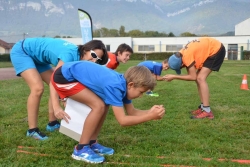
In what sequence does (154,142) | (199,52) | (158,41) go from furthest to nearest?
(158,41)
(199,52)
(154,142)

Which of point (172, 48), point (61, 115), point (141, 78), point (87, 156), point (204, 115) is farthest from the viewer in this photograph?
point (172, 48)

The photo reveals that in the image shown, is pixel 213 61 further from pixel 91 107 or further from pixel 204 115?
pixel 91 107

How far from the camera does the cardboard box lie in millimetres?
3404

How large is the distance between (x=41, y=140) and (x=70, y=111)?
0.84m

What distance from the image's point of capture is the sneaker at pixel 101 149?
355cm

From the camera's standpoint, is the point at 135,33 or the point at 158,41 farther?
the point at 135,33

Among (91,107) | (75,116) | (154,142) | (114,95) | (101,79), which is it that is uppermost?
(101,79)

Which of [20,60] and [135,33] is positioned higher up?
[135,33]

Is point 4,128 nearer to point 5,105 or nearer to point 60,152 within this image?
point 60,152

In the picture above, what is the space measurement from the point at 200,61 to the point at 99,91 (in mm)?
2855

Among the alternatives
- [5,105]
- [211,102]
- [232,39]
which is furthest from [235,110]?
[232,39]

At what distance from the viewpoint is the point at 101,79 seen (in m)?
3.15

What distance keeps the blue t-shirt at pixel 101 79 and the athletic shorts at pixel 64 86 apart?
5cm

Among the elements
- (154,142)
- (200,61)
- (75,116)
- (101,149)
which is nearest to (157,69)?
(200,61)
